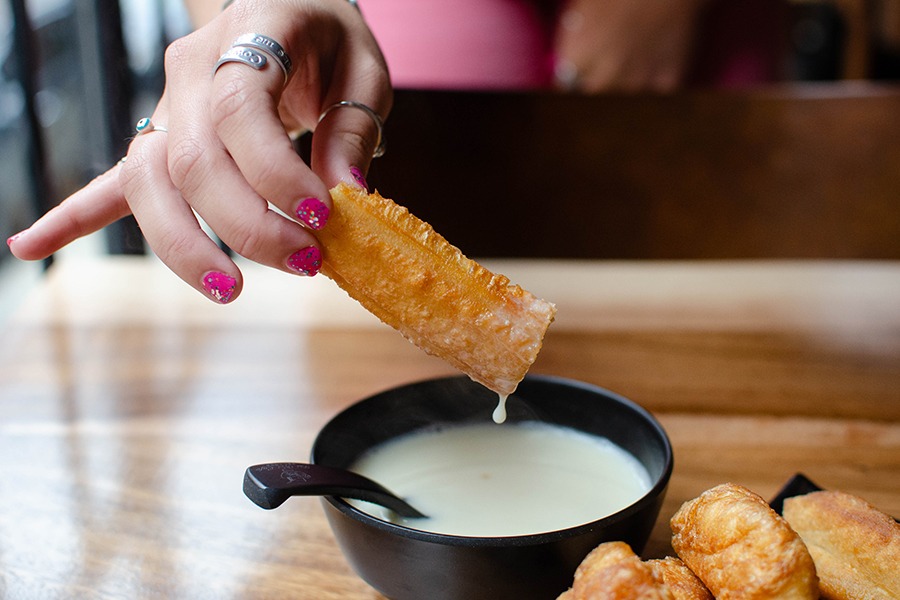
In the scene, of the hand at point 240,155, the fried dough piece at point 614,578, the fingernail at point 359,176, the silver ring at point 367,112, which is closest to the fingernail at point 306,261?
→ the hand at point 240,155

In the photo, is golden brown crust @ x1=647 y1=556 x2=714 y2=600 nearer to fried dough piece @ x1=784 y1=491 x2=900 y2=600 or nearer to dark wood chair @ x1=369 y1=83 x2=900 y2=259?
fried dough piece @ x1=784 y1=491 x2=900 y2=600

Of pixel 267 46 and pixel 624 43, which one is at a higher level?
pixel 267 46

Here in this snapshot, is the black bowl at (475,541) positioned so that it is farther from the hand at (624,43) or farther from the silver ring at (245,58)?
the hand at (624,43)

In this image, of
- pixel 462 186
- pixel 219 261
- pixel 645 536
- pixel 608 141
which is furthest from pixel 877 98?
pixel 219 261

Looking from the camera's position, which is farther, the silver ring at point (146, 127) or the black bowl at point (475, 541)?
the silver ring at point (146, 127)

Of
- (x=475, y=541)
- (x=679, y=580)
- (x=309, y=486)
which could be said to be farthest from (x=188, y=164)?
(x=679, y=580)

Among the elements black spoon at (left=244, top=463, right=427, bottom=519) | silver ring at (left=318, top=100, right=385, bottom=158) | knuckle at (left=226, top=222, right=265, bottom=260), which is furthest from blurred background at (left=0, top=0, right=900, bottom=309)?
black spoon at (left=244, top=463, right=427, bottom=519)

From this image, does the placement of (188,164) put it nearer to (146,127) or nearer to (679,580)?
(146,127)
